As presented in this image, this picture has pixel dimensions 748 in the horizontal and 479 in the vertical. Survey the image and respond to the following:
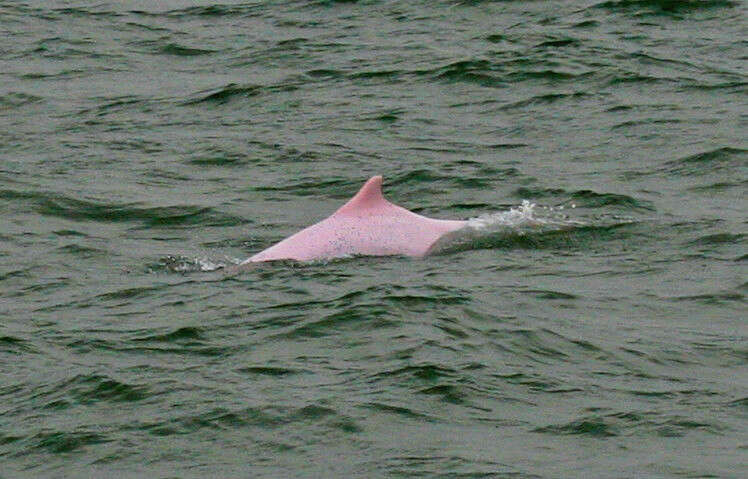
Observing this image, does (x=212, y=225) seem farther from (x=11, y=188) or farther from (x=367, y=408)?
(x=367, y=408)

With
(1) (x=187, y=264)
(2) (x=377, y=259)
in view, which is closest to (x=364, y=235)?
(2) (x=377, y=259)

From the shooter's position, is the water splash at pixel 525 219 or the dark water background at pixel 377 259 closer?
the dark water background at pixel 377 259

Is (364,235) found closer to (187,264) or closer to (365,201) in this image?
(365,201)

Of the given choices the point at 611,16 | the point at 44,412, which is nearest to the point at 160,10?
the point at 611,16

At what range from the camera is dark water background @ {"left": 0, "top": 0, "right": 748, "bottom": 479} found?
36.0 feet

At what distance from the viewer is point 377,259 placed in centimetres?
1516

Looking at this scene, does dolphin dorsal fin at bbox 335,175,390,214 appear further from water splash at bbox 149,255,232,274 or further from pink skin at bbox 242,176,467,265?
water splash at bbox 149,255,232,274

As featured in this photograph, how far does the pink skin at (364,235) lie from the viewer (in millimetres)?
15172

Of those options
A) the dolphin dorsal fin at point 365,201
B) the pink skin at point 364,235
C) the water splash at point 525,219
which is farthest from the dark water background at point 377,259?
the dolphin dorsal fin at point 365,201

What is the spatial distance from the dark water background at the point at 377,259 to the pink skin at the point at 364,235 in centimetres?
23

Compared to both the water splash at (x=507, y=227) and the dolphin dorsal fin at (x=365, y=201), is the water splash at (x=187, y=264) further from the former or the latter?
the water splash at (x=507, y=227)

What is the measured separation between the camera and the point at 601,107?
843 inches

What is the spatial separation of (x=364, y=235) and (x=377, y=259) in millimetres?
283

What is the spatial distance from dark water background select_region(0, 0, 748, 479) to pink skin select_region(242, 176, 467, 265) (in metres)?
0.23
